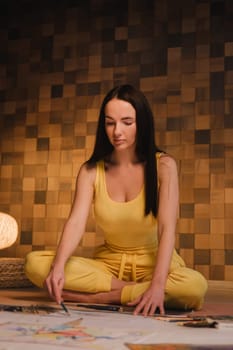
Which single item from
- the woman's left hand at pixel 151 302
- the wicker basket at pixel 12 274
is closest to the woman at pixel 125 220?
the woman's left hand at pixel 151 302

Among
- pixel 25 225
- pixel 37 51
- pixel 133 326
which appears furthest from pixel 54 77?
pixel 133 326

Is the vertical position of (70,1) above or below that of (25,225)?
above

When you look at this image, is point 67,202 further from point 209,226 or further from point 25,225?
point 209,226

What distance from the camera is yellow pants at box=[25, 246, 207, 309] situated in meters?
2.07

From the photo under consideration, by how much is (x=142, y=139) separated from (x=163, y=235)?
1.38ft

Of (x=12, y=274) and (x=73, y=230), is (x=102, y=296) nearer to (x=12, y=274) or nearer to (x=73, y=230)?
Answer: (x=73, y=230)

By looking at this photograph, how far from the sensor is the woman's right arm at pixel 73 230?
1.88 m

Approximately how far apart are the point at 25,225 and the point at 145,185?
5.91ft

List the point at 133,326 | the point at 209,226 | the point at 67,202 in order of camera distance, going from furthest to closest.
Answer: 1. the point at 67,202
2. the point at 209,226
3. the point at 133,326

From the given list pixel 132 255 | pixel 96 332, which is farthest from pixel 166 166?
pixel 96 332

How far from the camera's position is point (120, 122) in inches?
81.7

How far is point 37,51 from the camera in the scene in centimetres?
396

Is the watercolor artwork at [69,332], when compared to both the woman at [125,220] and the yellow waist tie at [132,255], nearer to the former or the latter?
the woman at [125,220]

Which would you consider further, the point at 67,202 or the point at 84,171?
the point at 67,202
